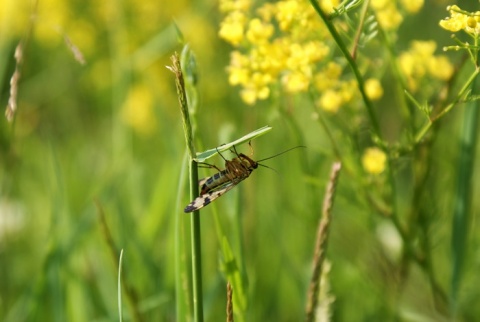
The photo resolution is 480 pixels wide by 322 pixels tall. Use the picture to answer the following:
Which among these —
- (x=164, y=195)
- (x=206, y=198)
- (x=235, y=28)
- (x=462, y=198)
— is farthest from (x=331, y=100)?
(x=164, y=195)

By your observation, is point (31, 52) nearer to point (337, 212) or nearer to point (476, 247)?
point (337, 212)

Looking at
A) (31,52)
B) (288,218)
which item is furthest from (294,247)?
(31,52)

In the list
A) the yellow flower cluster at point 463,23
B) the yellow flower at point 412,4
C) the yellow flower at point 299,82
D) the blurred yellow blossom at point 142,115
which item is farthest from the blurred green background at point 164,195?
the yellow flower cluster at point 463,23

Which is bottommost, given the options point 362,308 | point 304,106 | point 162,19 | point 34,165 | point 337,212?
point 362,308

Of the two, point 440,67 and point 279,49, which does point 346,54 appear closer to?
point 279,49

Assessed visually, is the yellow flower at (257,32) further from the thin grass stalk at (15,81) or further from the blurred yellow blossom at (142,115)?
the blurred yellow blossom at (142,115)
